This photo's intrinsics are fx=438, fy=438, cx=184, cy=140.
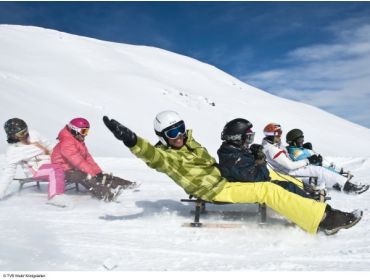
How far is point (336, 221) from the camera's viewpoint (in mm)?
5246

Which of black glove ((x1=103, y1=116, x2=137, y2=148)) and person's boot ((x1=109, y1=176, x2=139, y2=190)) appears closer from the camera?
black glove ((x1=103, y1=116, x2=137, y2=148))

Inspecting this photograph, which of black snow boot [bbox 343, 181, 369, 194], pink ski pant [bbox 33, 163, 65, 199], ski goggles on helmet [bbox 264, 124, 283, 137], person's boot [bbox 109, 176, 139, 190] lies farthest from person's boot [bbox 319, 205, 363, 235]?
pink ski pant [bbox 33, 163, 65, 199]

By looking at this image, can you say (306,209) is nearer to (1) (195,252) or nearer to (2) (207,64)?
(1) (195,252)

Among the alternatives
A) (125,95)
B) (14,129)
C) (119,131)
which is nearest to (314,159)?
(119,131)

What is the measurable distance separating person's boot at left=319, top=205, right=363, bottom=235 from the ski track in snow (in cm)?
12

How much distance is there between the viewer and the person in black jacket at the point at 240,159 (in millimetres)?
6031

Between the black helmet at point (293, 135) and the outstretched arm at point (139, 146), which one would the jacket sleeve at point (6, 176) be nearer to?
the outstretched arm at point (139, 146)

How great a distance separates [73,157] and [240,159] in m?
3.82

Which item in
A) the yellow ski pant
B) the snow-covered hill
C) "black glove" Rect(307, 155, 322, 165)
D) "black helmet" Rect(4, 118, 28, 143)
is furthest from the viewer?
the snow-covered hill

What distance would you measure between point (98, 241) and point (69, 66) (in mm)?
40630

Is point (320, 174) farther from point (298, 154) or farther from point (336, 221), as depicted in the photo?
point (336, 221)

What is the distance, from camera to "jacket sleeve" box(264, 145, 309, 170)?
848 cm

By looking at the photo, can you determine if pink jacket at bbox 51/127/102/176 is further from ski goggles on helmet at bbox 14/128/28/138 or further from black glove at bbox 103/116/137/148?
black glove at bbox 103/116/137/148
